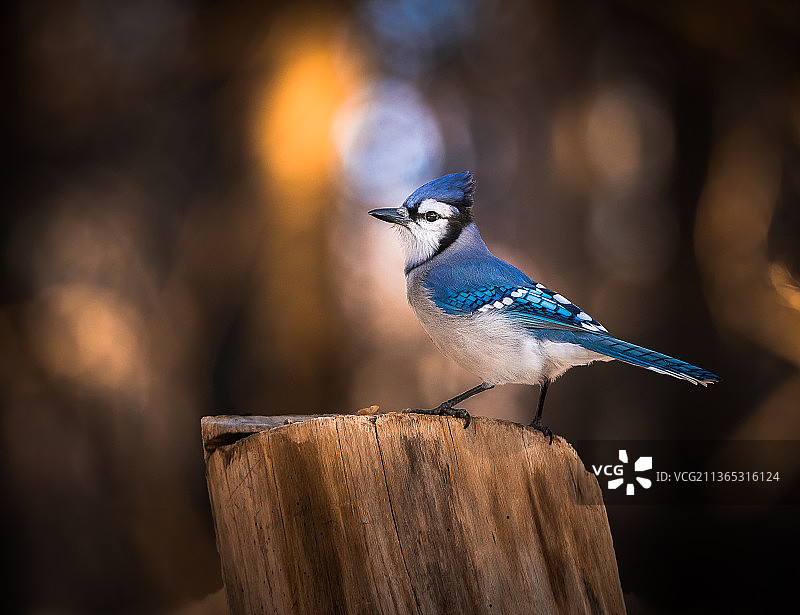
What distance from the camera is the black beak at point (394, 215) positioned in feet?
5.98

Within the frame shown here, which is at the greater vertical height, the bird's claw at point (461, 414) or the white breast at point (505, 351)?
the white breast at point (505, 351)

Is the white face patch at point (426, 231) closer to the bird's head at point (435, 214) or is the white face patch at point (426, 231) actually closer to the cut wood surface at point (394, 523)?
the bird's head at point (435, 214)

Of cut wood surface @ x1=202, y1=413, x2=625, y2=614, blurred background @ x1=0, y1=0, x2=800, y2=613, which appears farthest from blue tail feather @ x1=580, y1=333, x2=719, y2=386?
blurred background @ x1=0, y1=0, x2=800, y2=613

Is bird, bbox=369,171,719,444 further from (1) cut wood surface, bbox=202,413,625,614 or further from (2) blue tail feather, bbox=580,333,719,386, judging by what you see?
(1) cut wood surface, bbox=202,413,625,614

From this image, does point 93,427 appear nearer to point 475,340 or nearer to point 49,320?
point 49,320

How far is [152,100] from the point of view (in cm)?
296

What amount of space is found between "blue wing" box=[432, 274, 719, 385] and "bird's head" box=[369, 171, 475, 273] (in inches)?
7.7

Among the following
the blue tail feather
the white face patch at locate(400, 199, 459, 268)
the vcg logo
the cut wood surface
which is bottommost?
the vcg logo

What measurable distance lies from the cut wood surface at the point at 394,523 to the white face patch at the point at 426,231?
62 cm

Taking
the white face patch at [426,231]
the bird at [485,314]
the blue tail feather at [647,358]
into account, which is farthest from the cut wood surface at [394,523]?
the white face patch at [426,231]

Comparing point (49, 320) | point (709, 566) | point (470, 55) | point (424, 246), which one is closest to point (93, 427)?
point (49, 320)

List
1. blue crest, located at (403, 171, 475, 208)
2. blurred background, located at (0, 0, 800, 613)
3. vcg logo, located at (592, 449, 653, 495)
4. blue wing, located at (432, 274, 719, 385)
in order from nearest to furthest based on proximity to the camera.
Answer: blue wing, located at (432, 274, 719, 385), blue crest, located at (403, 171, 475, 208), vcg logo, located at (592, 449, 653, 495), blurred background, located at (0, 0, 800, 613)

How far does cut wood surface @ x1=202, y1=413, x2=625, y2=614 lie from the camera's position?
1.29 m

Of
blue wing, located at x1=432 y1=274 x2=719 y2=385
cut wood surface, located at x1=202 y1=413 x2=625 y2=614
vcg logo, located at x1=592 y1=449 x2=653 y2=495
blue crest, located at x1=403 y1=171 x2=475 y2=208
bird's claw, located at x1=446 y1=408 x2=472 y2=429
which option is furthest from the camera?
vcg logo, located at x1=592 y1=449 x2=653 y2=495
